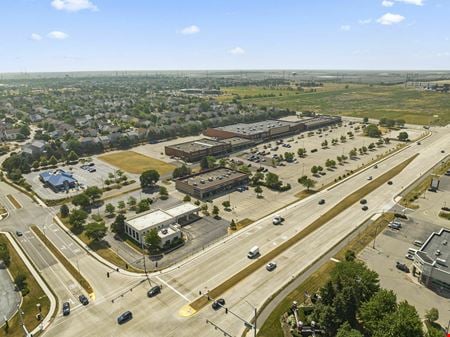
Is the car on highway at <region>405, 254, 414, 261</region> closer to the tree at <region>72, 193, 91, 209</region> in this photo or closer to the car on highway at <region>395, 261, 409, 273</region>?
the car on highway at <region>395, 261, 409, 273</region>

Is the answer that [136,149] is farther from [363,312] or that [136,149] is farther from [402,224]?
[363,312]

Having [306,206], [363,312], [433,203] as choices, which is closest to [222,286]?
[363,312]

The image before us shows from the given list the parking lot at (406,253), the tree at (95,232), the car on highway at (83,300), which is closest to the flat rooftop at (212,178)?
the tree at (95,232)

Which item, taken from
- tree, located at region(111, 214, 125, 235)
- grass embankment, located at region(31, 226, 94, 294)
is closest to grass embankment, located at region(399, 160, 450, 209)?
tree, located at region(111, 214, 125, 235)

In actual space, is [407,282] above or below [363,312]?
below

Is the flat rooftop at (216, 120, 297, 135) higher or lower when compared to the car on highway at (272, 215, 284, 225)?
higher
